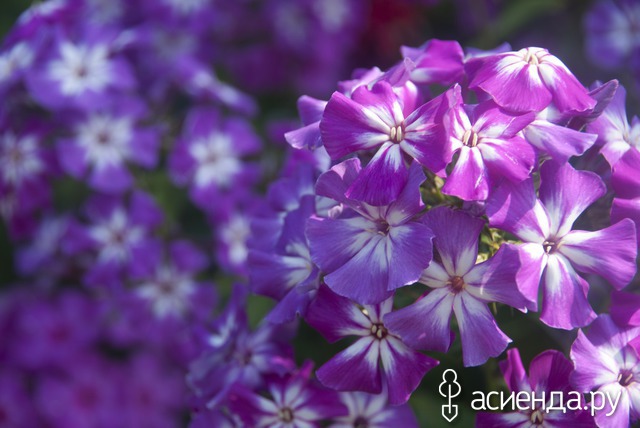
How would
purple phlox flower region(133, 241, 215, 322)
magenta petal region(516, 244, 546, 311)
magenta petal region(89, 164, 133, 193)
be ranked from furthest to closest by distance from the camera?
purple phlox flower region(133, 241, 215, 322), magenta petal region(89, 164, 133, 193), magenta petal region(516, 244, 546, 311)

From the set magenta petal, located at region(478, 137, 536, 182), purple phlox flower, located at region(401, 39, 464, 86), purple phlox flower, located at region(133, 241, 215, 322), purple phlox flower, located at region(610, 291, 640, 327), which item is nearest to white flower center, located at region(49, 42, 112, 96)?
purple phlox flower, located at region(133, 241, 215, 322)

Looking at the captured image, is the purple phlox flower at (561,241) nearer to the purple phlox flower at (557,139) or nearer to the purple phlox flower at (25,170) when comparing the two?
the purple phlox flower at (557,139)

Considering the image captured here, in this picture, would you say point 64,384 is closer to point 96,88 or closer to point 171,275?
point 171,275

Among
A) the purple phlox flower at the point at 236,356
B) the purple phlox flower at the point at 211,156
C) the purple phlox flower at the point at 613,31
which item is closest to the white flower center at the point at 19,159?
the purple phlox flower at the point at 211,156

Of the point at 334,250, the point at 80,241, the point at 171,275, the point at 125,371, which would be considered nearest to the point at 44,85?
the point at 80,241

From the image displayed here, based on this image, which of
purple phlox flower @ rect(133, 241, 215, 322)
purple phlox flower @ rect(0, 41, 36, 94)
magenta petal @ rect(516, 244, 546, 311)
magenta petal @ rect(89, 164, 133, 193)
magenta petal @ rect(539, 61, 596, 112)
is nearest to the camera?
magenta petal @ rect(516, 244, 546, 311)

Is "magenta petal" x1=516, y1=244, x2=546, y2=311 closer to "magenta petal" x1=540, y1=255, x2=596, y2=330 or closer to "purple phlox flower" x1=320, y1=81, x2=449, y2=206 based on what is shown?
"magenta petal" x1=540, y1=255, x2=596, y2=330
